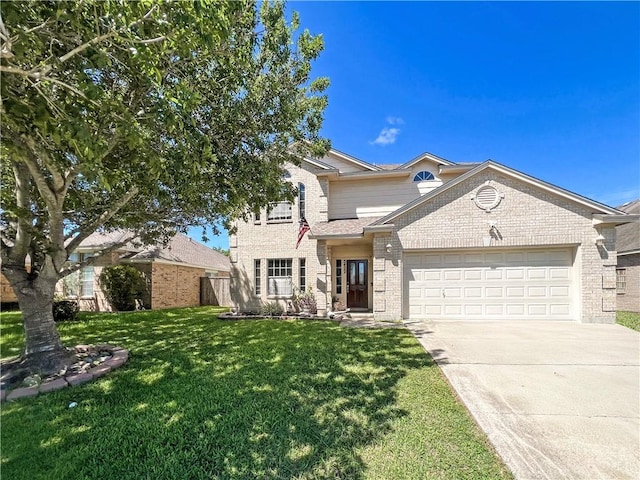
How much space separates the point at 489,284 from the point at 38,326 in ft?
Result: 40.8

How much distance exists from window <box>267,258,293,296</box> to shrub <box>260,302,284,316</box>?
1.46 ft

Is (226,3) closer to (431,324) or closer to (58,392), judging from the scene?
(58,392)

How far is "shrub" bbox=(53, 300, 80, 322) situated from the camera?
11.5 metres

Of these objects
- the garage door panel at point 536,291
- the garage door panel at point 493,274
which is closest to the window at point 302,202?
the garage door panel at point 493,274

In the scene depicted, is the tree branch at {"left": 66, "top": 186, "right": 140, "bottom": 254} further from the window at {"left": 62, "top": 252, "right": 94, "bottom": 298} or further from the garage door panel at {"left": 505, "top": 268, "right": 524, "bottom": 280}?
the window at {"left": 62, "top": 252, "right": 94, "bottom": 298}

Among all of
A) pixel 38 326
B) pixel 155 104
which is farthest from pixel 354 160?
pixel 38 326

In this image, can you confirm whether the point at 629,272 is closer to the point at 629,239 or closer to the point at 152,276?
the point at 629,239

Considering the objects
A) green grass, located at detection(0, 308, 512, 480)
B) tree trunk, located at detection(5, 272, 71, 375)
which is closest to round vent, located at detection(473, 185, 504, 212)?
green grass, located at detection(0, 308, 512, 480)

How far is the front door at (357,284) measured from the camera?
539 inches

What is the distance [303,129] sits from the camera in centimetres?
742

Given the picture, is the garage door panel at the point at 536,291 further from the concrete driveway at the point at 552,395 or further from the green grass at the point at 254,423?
the green grass at the point at 254,423

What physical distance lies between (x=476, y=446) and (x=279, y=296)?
10.5 meters

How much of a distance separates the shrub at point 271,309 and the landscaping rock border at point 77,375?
643 cm

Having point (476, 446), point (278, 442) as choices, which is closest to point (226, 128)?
point (278, 442)
